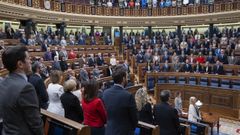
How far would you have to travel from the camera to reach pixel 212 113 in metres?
9.30

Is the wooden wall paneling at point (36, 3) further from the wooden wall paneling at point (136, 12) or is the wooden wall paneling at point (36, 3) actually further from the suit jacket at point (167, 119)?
the suit jacket at point (167, 119)

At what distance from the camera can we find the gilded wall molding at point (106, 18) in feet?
39.0

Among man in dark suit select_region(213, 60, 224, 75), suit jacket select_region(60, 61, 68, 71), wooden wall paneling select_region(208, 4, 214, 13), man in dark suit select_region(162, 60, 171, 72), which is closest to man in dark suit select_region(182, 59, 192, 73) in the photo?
man in dark suit select_region(162, 60, 171, 72)

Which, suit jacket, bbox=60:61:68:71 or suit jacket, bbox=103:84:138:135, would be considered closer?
suit jacket, bbox=103:84:138:135

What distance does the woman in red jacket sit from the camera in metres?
2.74

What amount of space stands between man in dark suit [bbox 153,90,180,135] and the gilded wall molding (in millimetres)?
9221

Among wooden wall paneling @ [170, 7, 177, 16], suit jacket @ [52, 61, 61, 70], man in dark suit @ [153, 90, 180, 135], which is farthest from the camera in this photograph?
wooden wall paneling @ [170, 7, 177, 16]

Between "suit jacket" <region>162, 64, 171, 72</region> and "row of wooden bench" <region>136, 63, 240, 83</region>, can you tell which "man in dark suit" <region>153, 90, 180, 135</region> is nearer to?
"row of wooden bench" <region>136, 63, 240, 83</region>

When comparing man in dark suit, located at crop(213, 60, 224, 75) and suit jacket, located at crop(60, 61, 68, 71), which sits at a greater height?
suit jacket, located at crop(60, 61, 68, 71)

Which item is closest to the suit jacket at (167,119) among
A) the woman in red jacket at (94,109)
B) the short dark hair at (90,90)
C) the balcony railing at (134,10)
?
the woman in red jacket at (94,109)

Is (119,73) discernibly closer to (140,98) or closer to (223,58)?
(140,98)

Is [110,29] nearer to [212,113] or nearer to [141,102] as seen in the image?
[212,113]

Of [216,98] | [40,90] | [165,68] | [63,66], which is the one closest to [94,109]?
[40,90]


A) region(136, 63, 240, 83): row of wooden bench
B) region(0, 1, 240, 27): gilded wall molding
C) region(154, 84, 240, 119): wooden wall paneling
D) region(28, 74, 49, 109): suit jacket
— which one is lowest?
region(154, 84, 240, 119): wooden wall paneling
